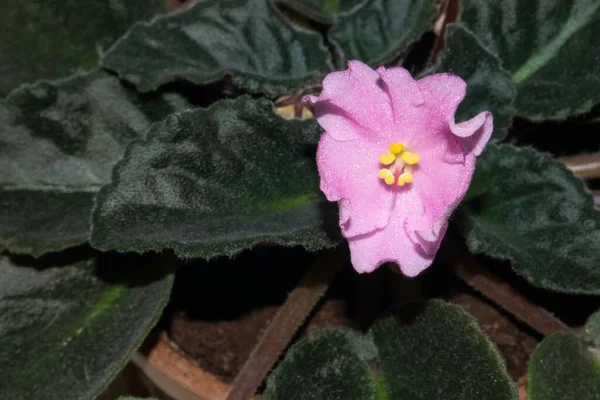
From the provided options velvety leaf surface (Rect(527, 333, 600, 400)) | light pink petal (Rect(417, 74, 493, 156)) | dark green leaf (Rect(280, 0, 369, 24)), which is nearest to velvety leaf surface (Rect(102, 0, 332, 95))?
dark green leaf (Rect(280, 0, 369, 24))

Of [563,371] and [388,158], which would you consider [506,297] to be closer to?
[563,371]

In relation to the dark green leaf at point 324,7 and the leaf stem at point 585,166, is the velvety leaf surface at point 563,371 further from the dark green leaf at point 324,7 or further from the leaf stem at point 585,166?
the dark green leaf at point 324,7

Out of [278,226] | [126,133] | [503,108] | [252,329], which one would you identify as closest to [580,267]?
[503,108]

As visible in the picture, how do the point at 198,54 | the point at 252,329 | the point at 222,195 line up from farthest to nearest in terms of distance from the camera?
the point at 252,329
the point at 198,54
the point at 222,195

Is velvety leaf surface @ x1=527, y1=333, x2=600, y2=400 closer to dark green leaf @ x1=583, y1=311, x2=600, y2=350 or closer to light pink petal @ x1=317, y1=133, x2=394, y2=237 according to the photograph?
dark green leaf @ x1=583, y1=311, x2=600, y2=350

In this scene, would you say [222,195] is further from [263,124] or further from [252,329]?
[252,329]

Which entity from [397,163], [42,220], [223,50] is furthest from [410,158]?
[42,220]
